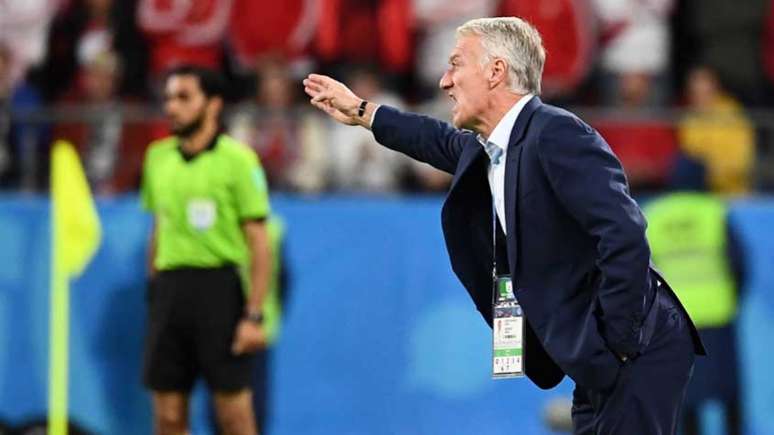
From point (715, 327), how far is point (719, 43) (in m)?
1.88

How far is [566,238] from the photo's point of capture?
4.75 metres

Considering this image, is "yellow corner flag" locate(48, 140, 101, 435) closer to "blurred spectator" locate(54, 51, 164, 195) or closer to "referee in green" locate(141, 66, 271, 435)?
"blurred spectator" locate(54, 51, 164, 195)

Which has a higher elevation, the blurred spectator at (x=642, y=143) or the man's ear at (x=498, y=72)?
the man's ear at (x=498, y=72)

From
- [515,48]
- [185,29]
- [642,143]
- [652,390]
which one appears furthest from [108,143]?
[652,390]

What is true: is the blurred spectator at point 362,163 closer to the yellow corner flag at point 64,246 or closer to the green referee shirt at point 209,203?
the green referee shirt at point 209,203

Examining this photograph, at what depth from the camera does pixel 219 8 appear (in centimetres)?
1030

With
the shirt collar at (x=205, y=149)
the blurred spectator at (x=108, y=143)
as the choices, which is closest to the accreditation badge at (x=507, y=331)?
the shirt collar at (x=205, y=149)

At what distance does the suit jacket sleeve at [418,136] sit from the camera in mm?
5164

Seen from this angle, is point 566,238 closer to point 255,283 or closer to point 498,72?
point 498,72

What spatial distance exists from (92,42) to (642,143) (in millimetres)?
3461

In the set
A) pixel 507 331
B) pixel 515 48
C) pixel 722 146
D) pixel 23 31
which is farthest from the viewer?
pixel 23 31

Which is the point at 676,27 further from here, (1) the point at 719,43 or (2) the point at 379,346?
(2) the point at 379,346

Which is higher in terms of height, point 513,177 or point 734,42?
point 734,42

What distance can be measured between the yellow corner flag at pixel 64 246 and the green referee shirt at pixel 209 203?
90 centimetres
